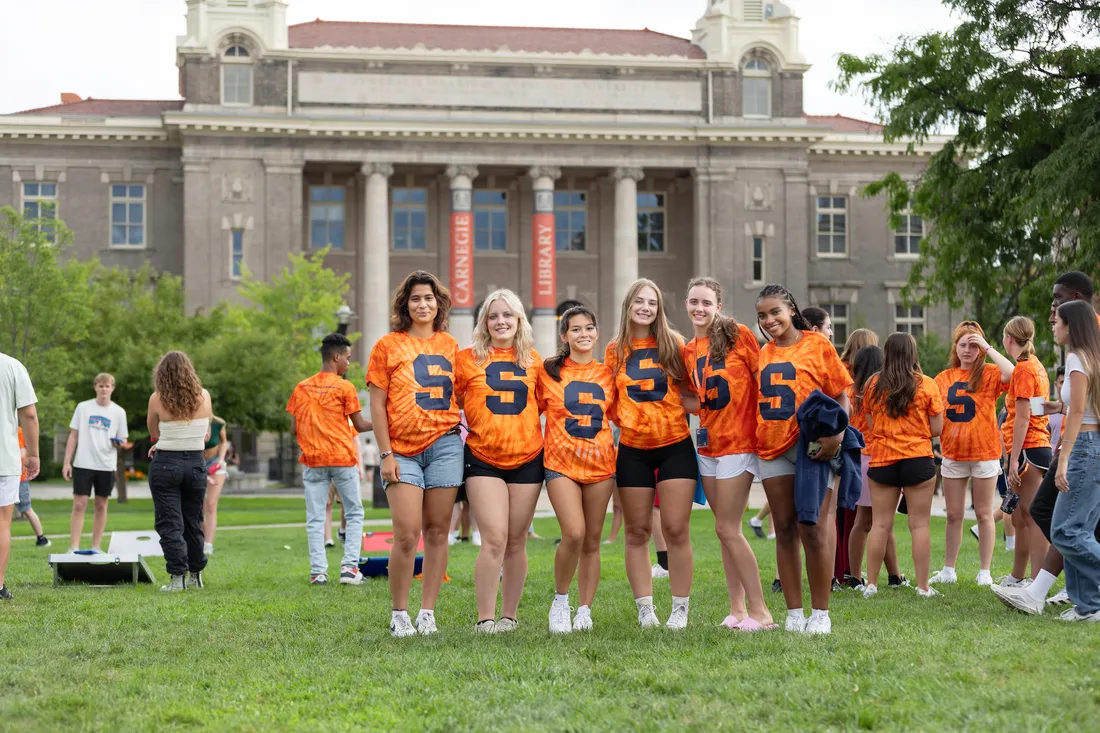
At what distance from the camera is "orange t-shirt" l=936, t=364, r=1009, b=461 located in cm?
1115

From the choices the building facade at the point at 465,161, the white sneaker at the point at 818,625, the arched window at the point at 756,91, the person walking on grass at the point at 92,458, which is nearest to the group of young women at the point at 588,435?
the white sneaker at the point at 818,625

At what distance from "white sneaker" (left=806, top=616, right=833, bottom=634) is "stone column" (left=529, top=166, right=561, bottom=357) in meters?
43.7

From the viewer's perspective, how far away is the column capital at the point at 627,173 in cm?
5462

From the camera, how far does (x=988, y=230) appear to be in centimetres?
2311

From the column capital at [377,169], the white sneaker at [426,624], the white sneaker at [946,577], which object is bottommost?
the white sneaker at [946,577]

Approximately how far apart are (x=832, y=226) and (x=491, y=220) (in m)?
15.1

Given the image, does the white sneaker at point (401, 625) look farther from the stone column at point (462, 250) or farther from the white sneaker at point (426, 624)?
the stone column at point (462, 250)

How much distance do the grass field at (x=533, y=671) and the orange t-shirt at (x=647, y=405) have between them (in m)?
1.21

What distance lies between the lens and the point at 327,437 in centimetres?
1238

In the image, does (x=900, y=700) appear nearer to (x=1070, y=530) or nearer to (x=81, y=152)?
(x=1070, y=530)

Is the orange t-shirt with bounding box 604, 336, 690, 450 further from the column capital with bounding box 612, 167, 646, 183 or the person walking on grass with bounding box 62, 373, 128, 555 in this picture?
the column capital with bounding box 612, 167, 646, 183

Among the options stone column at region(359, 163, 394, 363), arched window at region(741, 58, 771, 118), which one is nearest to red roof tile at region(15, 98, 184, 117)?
stone column at region(359, 163, 394, 363)

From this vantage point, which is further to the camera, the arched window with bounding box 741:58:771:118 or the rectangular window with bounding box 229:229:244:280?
the arched window with bounding box 741:58:771:118

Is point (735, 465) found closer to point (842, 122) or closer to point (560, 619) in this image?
point (560, 619)
